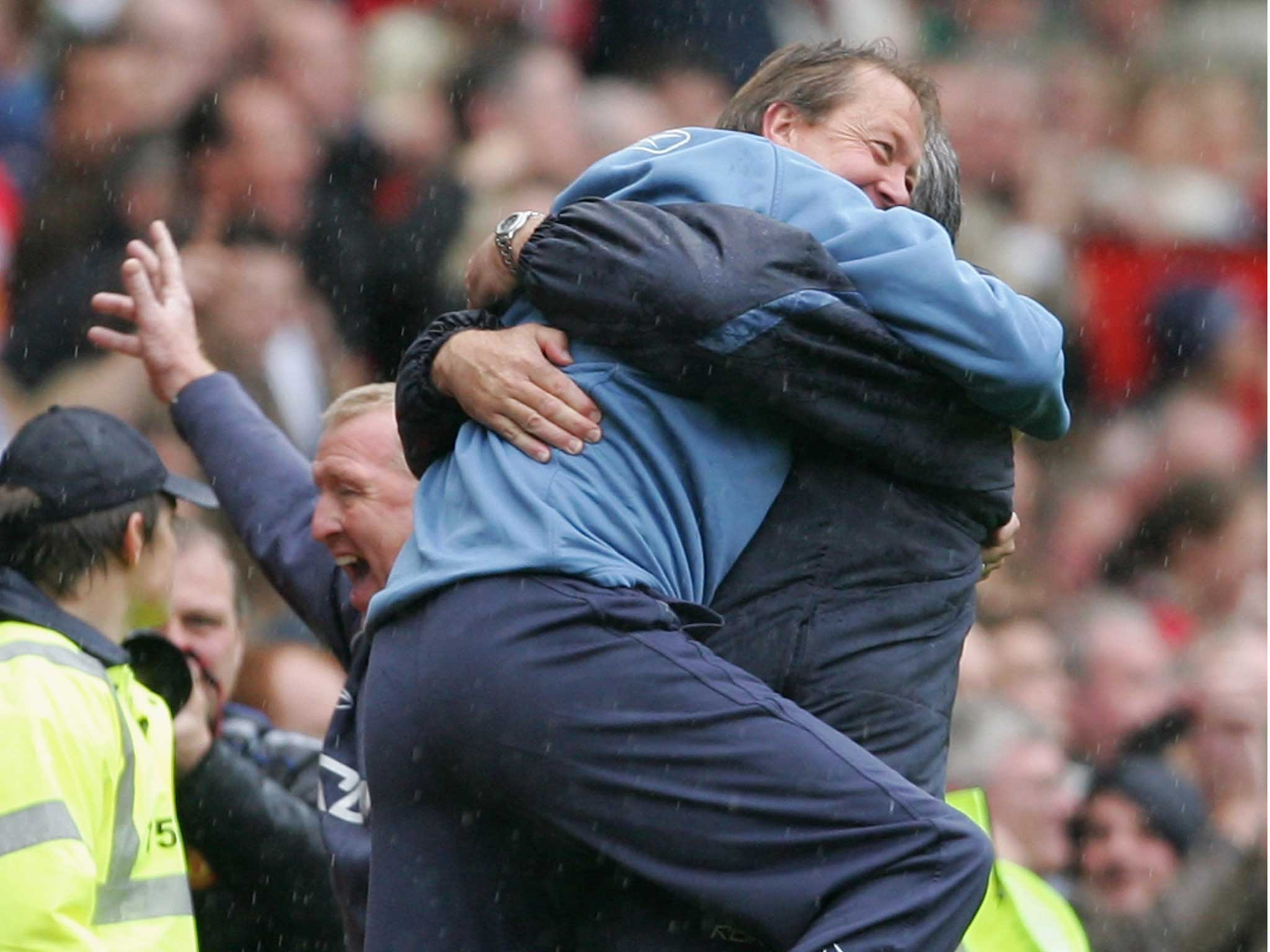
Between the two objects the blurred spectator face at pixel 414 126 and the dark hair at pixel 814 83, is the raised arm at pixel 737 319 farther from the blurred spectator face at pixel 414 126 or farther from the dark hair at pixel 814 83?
the blurred spectator face at pixel 414 126

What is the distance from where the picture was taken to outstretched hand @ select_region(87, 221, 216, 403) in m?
3.98

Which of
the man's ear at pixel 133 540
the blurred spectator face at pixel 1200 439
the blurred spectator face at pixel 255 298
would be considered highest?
the man's ear at pixel 133 540

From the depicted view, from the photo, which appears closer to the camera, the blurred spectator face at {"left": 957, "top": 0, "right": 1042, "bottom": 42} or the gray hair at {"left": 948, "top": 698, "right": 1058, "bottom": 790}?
the gray hair at {"left": 948, "top": 698, "right": 1058, "bottom": 790}

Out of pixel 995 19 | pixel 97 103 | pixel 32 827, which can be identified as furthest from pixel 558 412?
pixel 995 19

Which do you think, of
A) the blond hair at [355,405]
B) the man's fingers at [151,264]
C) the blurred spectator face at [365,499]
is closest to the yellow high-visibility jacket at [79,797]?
the blurred spectator face at [365,499]

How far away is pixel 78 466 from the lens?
378 cm

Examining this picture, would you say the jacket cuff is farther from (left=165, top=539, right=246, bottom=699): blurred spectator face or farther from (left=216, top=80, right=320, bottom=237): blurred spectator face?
(left=216, top=80, right=320, bottom=237): blurred spectator face

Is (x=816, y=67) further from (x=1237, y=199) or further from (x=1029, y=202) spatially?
(x=1237, y=199)

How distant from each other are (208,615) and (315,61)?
2.47 metres

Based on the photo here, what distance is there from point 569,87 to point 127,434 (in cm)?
350

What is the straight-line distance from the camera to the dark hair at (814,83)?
110 inches

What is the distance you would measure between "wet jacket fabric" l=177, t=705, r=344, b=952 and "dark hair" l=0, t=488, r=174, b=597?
0.60 meters

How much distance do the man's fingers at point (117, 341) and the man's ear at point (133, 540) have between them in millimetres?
356

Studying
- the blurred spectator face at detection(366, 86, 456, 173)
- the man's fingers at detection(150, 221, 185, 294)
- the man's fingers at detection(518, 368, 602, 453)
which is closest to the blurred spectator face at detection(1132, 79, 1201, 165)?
the blurred spectator face at detection(366, 86, 456, 173)
